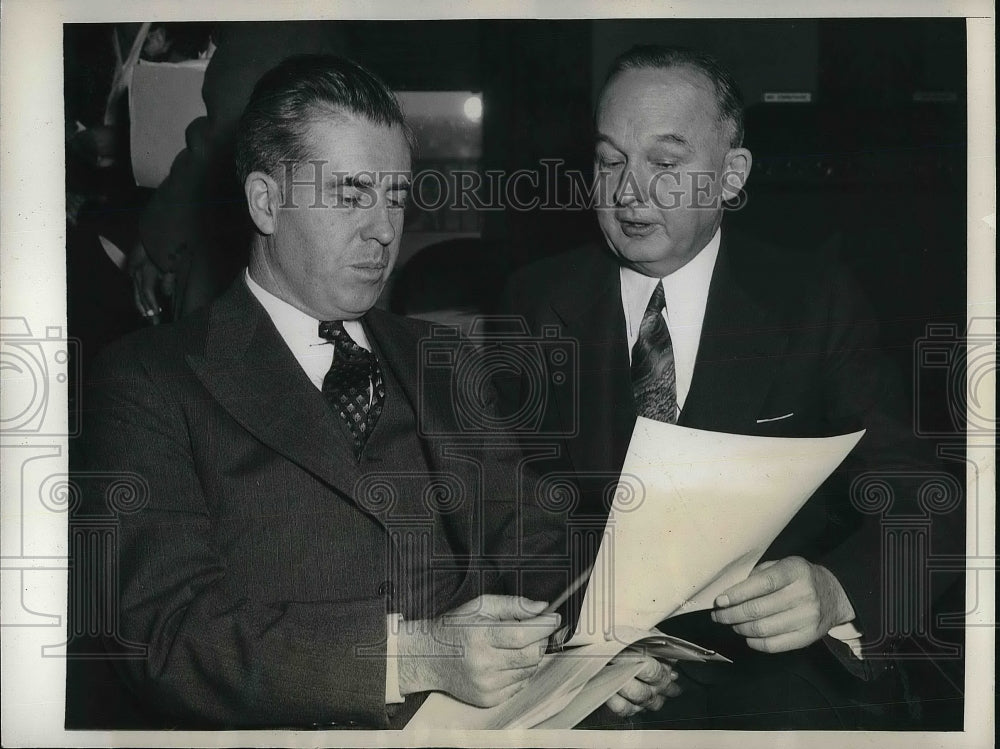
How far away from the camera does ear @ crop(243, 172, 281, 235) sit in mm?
1528

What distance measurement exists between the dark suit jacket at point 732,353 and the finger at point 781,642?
60 mm

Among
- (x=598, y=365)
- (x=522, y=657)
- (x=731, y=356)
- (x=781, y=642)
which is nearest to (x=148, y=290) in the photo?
(x=598, y=365)

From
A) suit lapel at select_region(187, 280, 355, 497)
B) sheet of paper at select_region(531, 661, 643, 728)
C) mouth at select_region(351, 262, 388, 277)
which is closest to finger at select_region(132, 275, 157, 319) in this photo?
suit lapel at select_region(187, 280, 355, 497)

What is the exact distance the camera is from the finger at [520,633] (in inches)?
61.6

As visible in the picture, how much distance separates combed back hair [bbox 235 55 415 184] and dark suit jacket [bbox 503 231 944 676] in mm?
361

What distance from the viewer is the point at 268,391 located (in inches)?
59.4

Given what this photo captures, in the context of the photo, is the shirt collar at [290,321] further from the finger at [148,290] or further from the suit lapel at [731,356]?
the suit lapel at [731,356]

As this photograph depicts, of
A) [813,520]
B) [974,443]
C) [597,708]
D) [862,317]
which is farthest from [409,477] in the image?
[974,443]

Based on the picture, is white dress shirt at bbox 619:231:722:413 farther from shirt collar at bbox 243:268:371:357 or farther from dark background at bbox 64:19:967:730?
shirt collar at bbox 243:268:371:357

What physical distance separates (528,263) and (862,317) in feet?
1.85

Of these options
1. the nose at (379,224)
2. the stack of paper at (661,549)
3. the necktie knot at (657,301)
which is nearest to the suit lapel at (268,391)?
the nose at (379,224)

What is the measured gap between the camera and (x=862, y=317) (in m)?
1.60

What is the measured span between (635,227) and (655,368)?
23cm

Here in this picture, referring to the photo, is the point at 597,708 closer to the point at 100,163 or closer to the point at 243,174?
the point at 243,174
